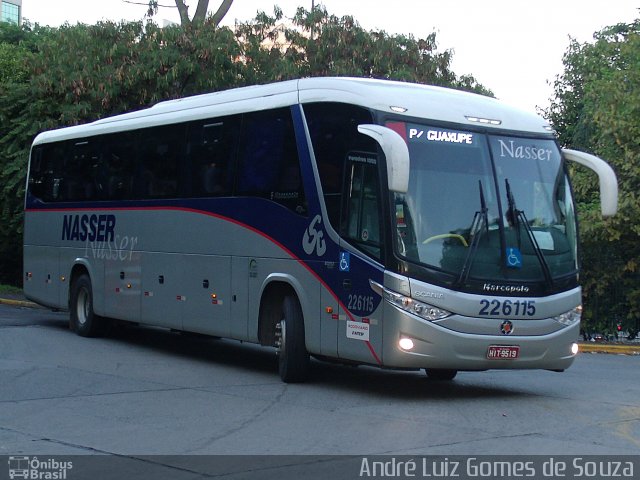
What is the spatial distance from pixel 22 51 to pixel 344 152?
26.1 meters

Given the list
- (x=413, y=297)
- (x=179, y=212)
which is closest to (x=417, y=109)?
(x=413, y=297)

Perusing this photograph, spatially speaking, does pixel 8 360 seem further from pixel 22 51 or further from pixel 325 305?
pixel 22 51

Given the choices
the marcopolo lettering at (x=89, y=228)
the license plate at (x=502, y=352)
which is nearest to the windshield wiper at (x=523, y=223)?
the license plate at (x=502, y=352)

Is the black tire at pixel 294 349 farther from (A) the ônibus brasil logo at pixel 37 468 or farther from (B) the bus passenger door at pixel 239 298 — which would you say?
(A) the ônibus brasil logo at pixel 37 468

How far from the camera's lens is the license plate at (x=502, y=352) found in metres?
11.9

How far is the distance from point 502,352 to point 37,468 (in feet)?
18.8

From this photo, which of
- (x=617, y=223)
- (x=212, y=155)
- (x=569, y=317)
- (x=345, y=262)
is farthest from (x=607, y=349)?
(x=345, y=262)

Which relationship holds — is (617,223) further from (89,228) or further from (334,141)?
(334,141)

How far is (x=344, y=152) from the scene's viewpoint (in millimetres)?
12711

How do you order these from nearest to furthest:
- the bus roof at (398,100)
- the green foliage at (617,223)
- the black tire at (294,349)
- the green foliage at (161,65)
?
the bus roof at (398,100) → the black tire at (294,349) → the green foliage at (617,223) → the green foliage at (161,65)

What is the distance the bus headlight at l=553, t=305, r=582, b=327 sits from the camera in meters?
12.5

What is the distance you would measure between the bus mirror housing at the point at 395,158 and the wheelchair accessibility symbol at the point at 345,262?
4.53 ft

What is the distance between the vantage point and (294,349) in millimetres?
13359

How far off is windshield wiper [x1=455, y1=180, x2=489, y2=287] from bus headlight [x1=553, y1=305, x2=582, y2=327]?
4.42 ft
